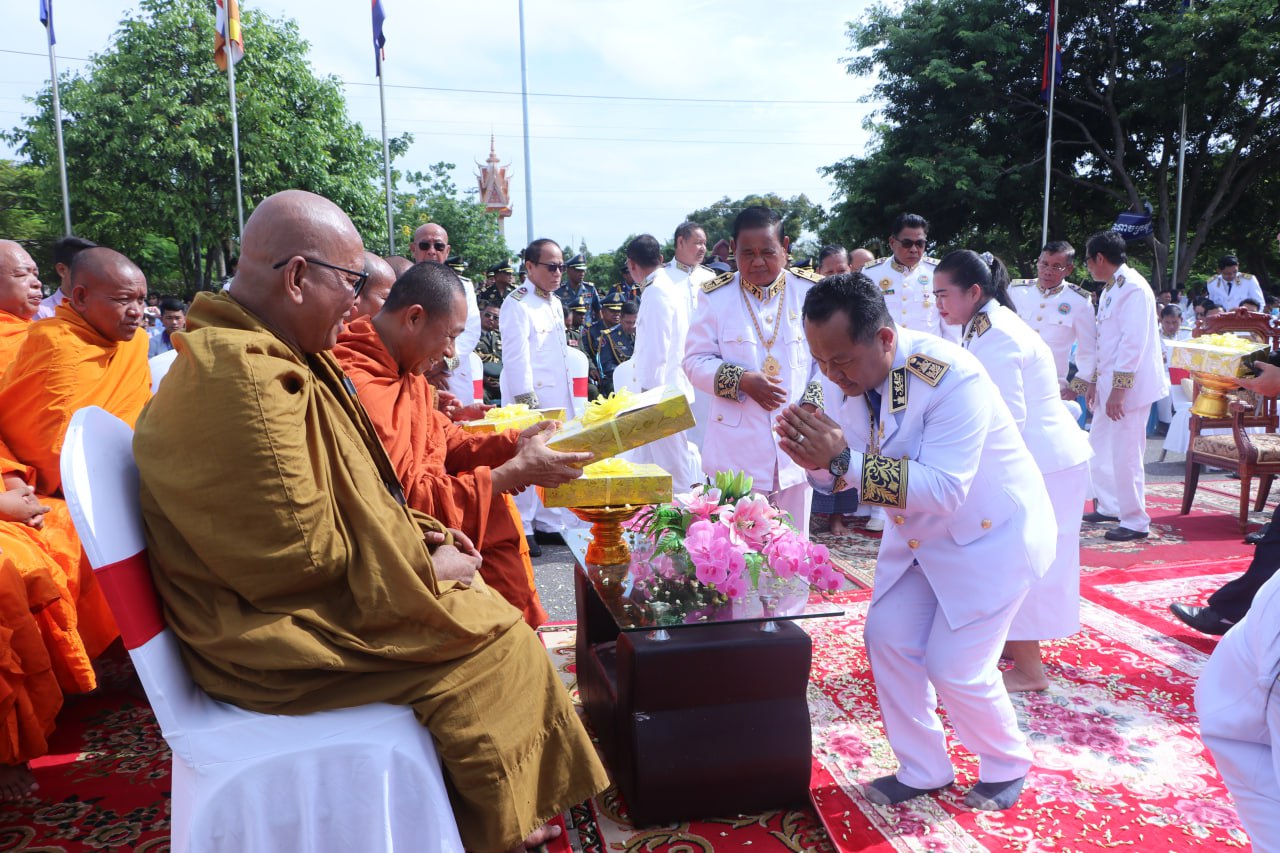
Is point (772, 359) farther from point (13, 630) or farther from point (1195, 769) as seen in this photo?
point (13, 630)

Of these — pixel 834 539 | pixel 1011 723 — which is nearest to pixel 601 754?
pixel 1011 723

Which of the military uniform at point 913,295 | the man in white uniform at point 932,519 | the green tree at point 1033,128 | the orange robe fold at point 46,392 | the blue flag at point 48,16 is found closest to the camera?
the man in white uniform at point 932,519

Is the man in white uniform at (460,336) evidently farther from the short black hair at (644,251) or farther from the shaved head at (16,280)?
the shaved head at (16,280)

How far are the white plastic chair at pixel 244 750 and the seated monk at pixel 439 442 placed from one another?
2.94 feet

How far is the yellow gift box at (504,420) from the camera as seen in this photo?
3771 mm

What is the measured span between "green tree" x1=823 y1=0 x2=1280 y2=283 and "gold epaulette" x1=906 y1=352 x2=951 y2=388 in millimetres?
21116

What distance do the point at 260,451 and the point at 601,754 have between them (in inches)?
75.3

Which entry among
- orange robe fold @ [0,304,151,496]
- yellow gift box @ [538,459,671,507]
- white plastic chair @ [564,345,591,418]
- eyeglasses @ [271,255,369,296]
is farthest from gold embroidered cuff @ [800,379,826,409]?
white plastic chair @ [564,345,591,418]

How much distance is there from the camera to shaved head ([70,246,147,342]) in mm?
3660

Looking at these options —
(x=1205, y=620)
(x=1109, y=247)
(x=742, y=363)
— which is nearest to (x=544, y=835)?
(x=742, y=363)

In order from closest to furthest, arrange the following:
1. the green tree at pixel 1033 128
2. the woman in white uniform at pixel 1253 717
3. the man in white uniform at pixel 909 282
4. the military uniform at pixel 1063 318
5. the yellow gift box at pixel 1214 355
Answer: the woman in white uniform at pixel 1253 717 → the yellow gift box at pixel 1214 355 → the military uniform at pixel 1063 318 → the man in white uniform at pixel 909 282 → the green tree at pixel 1033 128

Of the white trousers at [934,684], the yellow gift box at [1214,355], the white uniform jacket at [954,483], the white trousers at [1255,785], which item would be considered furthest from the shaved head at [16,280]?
the yellow gift box at [1214,355]

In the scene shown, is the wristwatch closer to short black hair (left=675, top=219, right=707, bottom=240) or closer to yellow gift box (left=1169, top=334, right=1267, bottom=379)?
yellow gift box (left=1169, top=334, right=1267, bottom=379)

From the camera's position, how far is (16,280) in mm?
4168
